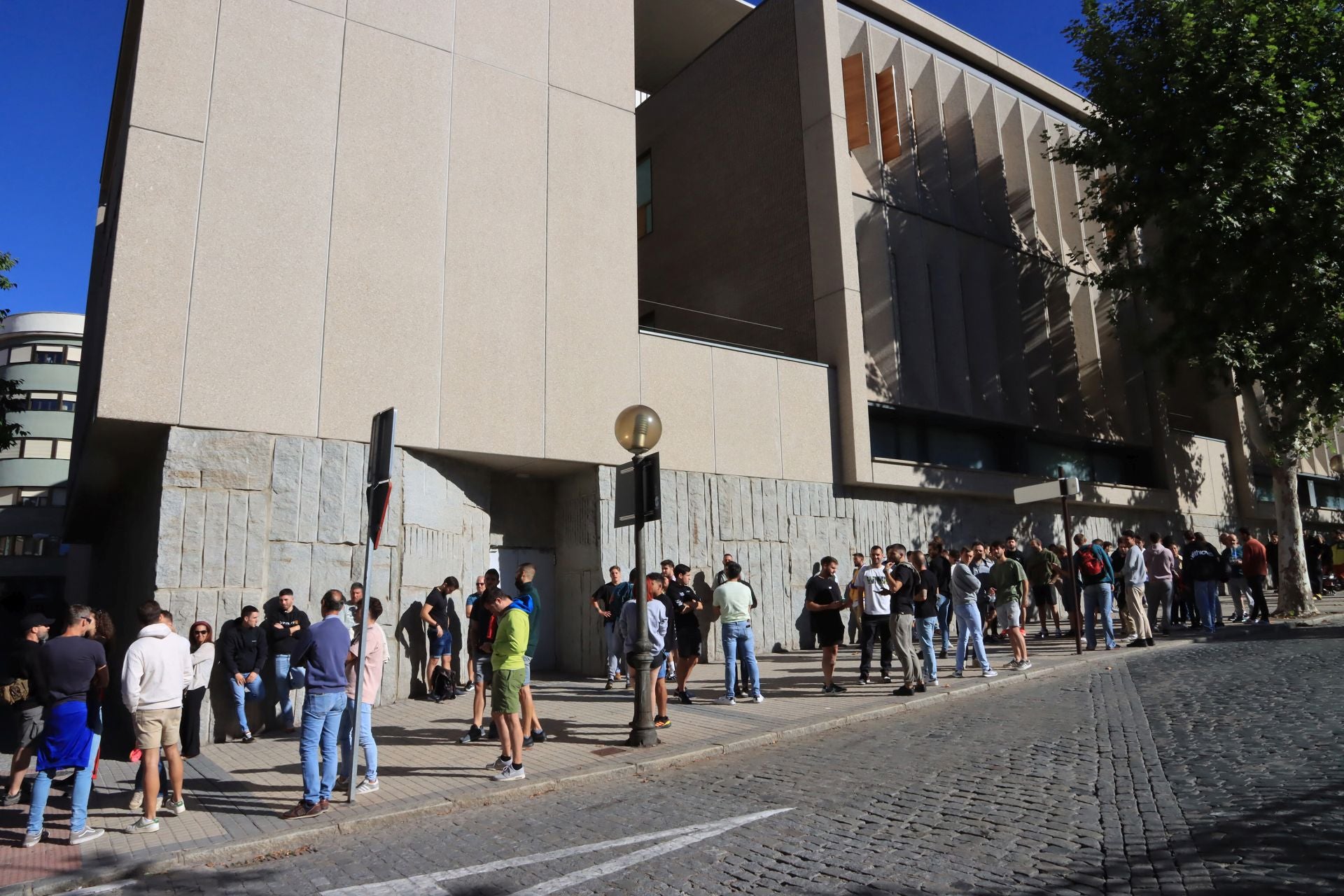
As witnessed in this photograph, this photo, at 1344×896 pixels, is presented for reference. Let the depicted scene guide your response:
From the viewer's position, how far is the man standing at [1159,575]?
15003 mm

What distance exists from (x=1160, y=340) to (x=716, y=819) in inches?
696

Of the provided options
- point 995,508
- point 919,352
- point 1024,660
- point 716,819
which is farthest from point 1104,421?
point 716,819

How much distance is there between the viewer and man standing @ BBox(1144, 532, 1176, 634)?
15003 mm

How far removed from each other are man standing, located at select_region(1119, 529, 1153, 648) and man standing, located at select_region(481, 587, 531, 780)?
10.5 metres

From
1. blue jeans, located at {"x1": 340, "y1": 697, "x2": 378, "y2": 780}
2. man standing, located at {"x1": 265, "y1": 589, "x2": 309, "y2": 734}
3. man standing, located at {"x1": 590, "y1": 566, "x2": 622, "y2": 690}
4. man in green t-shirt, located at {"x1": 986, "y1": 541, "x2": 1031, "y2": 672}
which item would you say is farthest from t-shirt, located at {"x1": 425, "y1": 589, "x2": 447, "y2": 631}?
man in green t-shirt, located at {"x1": 986, "y1": 541, "x2": 1031, "y2": 672}

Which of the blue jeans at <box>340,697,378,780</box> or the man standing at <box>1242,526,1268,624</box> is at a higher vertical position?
the man standing at <box>1242,526,1268,624</box>

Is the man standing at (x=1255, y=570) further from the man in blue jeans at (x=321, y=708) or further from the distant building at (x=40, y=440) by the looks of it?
the distant building at (x=40, y=440)

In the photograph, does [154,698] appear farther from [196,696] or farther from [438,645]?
[438,645]

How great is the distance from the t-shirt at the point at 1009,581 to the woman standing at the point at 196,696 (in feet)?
32.7

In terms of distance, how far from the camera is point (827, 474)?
1691 cm

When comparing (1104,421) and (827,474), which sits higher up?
(1104,421)

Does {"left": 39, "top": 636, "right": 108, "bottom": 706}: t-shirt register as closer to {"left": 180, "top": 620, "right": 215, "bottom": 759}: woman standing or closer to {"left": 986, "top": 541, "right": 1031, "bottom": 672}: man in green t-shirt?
{"left": 180, "top": 620, "right": 215, "bottom": 759}: woman standing

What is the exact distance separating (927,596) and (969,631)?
53.1 inches

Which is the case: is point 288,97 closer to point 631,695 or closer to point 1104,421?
point 631,695
